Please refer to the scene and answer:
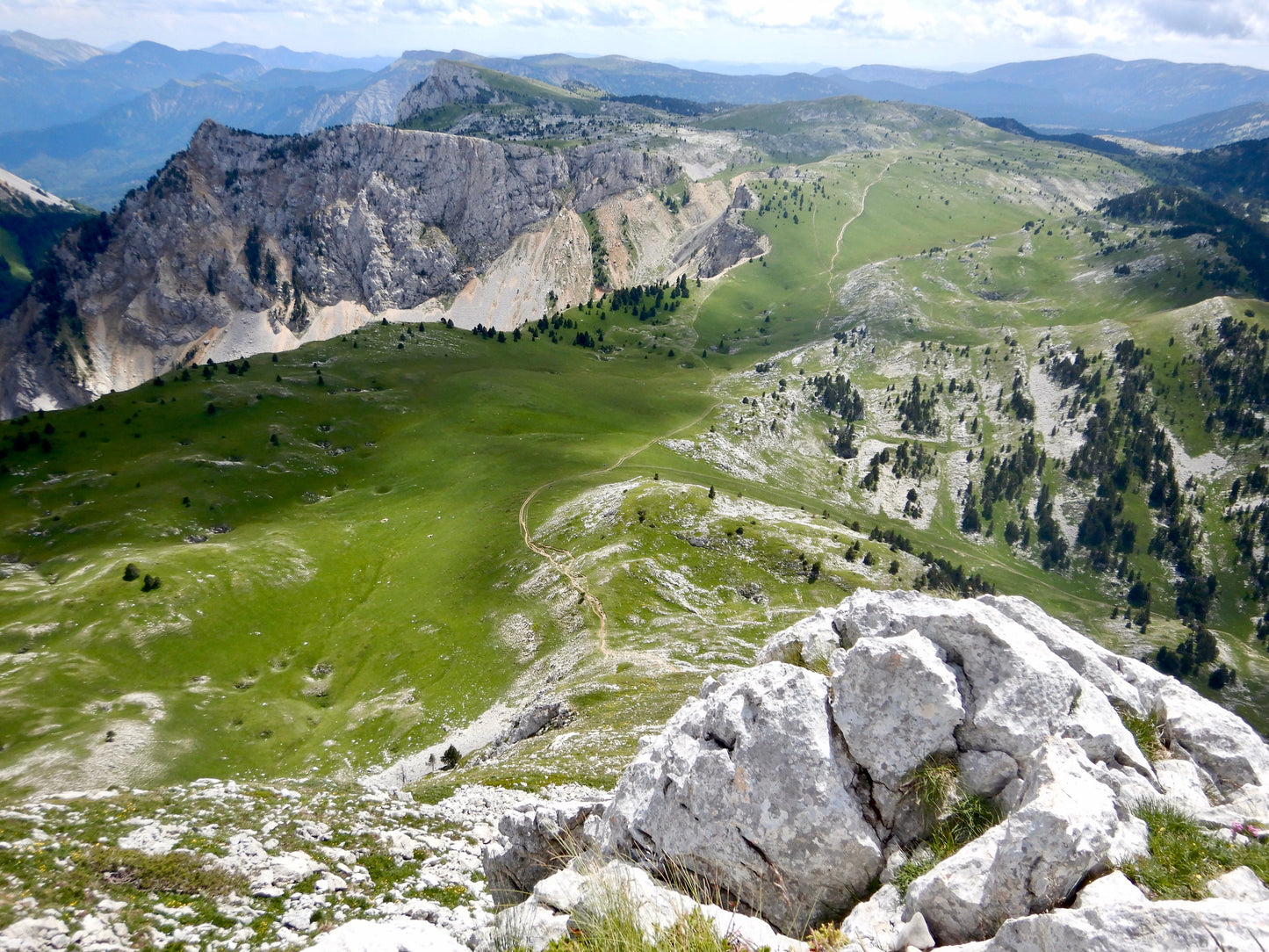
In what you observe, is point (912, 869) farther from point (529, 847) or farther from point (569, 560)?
point (569, 560)

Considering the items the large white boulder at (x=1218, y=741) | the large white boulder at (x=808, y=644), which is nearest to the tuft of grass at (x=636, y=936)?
the large white boulder at (x=808, y=644)

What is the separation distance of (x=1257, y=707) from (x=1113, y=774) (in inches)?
7969

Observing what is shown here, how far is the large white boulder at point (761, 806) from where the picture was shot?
1584cm

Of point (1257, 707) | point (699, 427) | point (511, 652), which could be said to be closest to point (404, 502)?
point (511, 652)

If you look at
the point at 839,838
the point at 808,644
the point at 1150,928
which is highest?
the point at 1150,928

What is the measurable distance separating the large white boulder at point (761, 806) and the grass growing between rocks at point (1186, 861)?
5.56 m

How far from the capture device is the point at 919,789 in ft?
52.9

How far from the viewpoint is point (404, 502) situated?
12731 centimetres

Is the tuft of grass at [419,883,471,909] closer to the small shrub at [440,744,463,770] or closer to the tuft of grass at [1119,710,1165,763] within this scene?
the tuft of grass at [1119,710,1165,763]

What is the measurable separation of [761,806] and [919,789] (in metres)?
Result: 4.11

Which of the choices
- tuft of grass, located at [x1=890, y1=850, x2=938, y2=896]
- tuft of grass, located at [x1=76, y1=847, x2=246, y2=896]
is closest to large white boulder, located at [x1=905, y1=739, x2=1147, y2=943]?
tuft of grass, located at [x1=890, y1=850, x2=938, y2=896]

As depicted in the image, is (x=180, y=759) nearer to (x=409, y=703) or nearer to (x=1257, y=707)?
(x=409, y=703)

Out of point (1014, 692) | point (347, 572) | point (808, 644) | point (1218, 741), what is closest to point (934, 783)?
point (1014, 692)

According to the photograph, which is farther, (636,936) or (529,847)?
(529,847)
